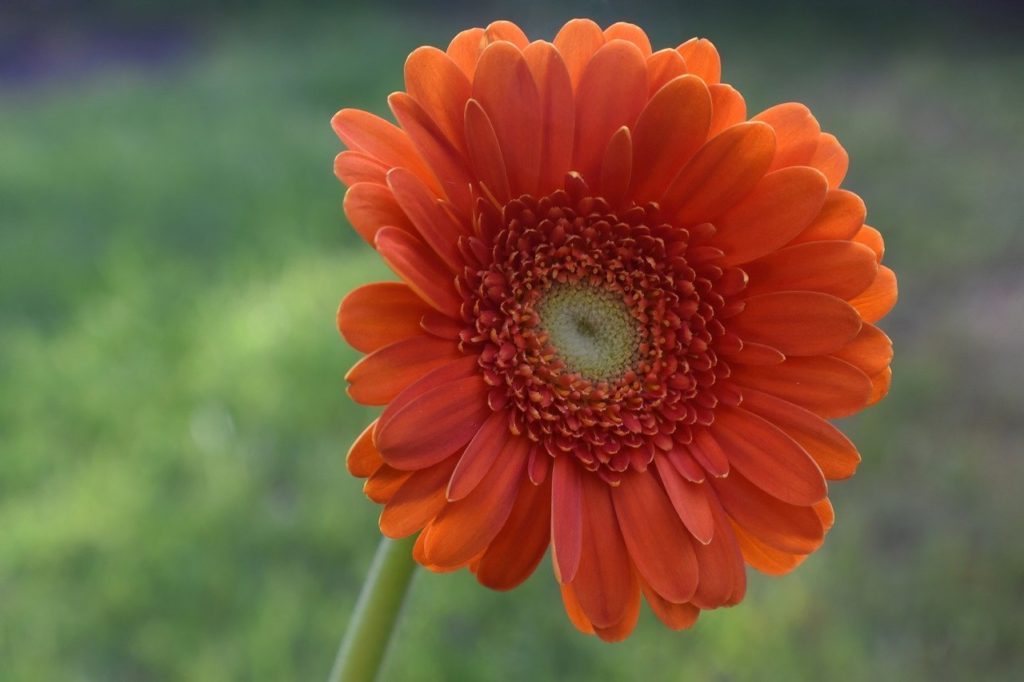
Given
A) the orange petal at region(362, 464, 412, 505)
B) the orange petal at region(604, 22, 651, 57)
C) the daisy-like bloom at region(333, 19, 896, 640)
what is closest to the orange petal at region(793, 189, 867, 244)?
the daisy-like bloom at region(333, 19, 896, 640)

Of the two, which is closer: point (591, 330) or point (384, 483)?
point (384, 483)

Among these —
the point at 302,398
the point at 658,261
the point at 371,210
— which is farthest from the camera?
the point at 302,398

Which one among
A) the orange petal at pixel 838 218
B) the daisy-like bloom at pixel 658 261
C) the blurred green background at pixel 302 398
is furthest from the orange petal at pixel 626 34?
the blurred green background at pixel 302 398

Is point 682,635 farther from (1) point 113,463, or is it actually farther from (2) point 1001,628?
(1) point 113,463

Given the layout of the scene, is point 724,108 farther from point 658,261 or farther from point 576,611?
point 576,611

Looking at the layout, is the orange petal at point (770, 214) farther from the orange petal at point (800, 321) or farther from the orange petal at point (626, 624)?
the orange petal at point (626, 624)

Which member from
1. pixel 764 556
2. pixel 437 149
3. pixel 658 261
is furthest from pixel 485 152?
pixel 764 556

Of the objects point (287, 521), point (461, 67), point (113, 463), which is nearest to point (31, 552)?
point (113, 463)

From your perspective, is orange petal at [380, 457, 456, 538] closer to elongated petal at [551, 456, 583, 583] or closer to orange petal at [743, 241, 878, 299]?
elongated petal at [551, 456, 583, 583]
